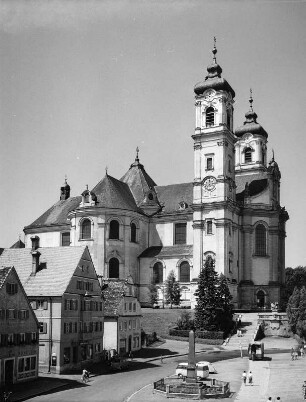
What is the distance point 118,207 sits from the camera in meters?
105

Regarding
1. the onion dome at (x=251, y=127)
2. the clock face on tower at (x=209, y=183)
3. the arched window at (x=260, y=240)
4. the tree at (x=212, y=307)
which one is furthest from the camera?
the onion dome at (x=251, y=127)

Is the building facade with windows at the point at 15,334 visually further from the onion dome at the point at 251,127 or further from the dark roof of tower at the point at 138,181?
the onion dome at the point at 251,127

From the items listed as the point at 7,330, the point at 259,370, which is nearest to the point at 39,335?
the point at 7,330

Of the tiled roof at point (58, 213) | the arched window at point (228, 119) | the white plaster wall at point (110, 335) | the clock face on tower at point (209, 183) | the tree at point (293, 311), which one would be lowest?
the white plaster wall at point (110, 335)

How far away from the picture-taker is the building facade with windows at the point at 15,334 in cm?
4893

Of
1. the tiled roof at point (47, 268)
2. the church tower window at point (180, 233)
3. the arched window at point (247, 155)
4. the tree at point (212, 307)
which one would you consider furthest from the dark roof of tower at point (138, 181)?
the tiled roof at point (47, 268)

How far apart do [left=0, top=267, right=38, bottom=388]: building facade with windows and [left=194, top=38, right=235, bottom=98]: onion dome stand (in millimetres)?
62175

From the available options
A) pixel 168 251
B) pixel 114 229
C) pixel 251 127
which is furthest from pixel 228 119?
pixel 114 229

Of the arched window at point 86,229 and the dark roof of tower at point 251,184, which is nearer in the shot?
the arched window at point 86,229

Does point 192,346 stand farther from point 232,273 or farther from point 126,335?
point 232,273

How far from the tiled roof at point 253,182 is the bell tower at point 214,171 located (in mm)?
4647

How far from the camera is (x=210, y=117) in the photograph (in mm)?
105312

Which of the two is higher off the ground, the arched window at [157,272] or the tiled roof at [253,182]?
the tiled roof at [253,182]

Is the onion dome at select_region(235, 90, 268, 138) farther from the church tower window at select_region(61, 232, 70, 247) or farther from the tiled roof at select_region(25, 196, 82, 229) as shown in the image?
the church tower window at select_region(61, 232, 70, 247)
